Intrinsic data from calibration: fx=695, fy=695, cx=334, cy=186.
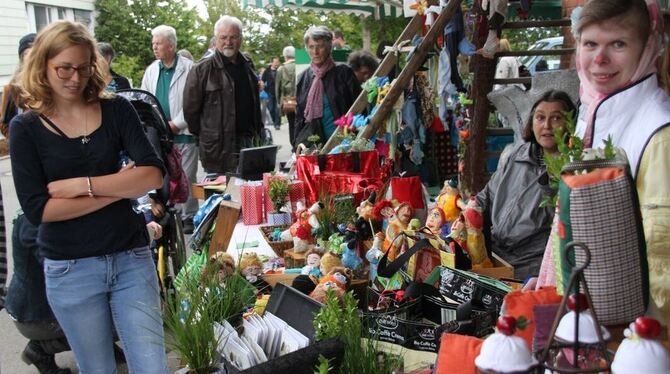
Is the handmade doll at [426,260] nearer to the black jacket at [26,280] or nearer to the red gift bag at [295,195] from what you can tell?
the red gift bag at [295,195]

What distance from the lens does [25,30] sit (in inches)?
683

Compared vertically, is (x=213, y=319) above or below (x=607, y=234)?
below

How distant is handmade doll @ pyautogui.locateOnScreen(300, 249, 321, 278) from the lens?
121 inches

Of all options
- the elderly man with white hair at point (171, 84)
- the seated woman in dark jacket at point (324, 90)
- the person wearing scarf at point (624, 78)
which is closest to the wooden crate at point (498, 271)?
the person wearing scarf at point (624, 78)

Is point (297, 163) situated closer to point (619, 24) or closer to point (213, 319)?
point (213, 319)

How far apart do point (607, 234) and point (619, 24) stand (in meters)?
0.64

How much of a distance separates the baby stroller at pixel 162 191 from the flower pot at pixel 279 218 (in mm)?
561

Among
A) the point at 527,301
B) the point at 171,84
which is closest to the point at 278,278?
the point at 527,301

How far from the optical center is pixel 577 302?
111 centimetres

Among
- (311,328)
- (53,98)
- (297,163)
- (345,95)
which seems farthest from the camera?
(345,95)

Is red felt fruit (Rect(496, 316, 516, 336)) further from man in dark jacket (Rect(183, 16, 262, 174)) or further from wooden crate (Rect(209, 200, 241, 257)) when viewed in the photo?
man in dark jacket (Rect(183, 16, 262, 174))

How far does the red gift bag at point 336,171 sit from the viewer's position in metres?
4.24

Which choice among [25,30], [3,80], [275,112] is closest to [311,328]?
[275,112]

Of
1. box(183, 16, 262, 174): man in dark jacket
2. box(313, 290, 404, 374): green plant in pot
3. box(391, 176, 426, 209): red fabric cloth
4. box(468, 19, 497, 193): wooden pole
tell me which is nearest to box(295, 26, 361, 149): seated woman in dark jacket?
box(183, 16, 262, 174): man in dark jacket
